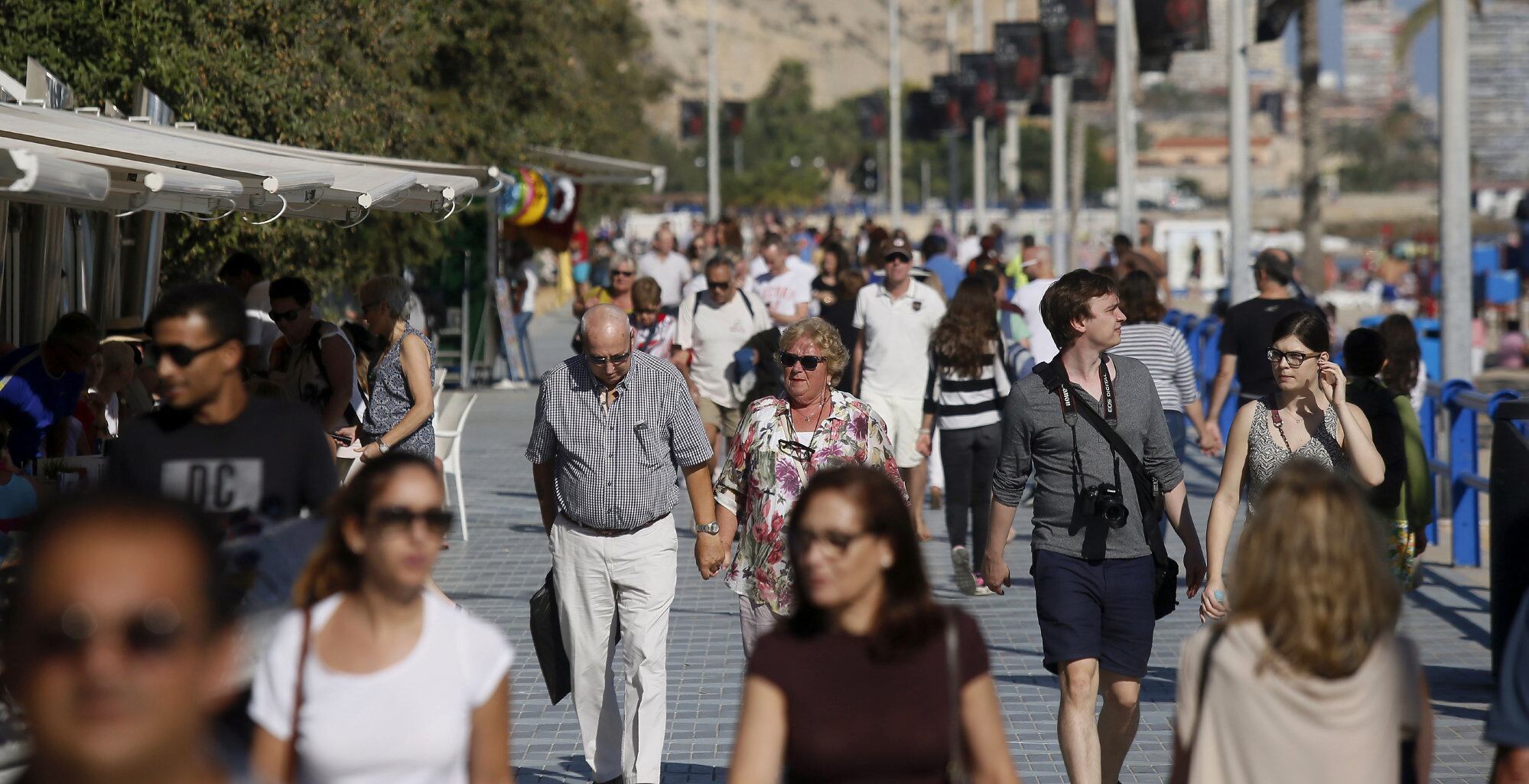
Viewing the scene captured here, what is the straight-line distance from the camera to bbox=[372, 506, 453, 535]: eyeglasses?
3.15 metres

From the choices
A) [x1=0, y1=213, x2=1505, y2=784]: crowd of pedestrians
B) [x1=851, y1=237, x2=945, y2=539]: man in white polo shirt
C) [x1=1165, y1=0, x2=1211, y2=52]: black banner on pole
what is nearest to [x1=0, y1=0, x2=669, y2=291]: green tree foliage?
[x1=0, y1=213, x2=1505, y2=784]: crowd of pedestrians

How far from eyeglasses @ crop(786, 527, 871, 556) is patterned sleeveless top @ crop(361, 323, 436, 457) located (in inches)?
170

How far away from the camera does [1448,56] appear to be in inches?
472

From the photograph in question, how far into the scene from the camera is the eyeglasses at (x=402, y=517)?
10.3 ft

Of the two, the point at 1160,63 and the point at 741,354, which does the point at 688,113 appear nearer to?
the point at 1160,63

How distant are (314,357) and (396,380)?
76 centimetres

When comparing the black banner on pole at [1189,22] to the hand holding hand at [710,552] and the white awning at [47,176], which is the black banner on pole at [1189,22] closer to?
the hand holding hand at [710,552]

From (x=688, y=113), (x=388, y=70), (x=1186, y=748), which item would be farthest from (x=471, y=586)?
(x=688, y=113)

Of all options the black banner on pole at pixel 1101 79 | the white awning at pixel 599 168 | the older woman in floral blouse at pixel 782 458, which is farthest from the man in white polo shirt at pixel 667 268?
the older woman in floral blouse at pixel 782 458

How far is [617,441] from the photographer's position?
5.96 metres

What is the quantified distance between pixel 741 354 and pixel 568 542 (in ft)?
16.4

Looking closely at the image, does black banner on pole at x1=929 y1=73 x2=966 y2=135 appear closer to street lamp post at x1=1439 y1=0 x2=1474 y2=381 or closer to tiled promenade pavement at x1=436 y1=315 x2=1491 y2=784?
street lamp post at x1=1439 y1=0 x2=1474 y2=381

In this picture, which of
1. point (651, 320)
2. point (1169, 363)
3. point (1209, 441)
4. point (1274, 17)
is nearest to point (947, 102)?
point (1274, 17)

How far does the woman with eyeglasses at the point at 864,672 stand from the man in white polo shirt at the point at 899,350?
6.86m
